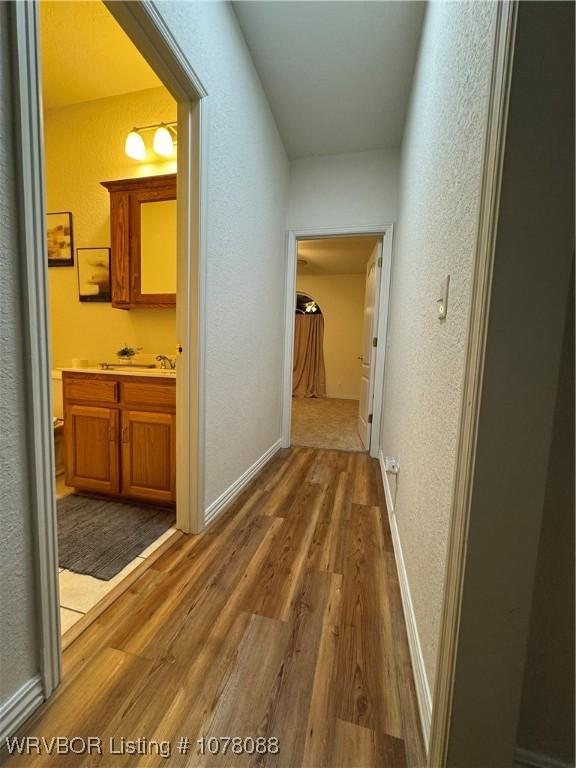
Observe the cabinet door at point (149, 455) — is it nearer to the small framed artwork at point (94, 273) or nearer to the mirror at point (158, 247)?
the mirror at point (158, 247)

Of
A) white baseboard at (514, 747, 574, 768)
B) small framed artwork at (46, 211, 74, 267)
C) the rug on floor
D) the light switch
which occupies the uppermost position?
small framed artwork at (46, 211, 74, 267)

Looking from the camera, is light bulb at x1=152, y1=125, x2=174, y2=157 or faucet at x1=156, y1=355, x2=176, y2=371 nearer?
light bulb at x1=152, y1=125, x2=174, y2=157

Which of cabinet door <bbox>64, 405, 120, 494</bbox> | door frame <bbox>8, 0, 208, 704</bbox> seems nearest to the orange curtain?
cabinet door <bbox>64, 405, 120, 494</bbox>

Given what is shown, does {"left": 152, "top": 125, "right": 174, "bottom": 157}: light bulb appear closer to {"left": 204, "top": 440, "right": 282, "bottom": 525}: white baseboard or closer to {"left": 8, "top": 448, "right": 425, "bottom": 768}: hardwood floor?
{"left": 204, "top": 440, "right": 282, "bottom": 525}: white baseboard

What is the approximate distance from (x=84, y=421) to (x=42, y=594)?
4.42 feet

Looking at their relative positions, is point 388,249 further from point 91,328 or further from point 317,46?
point 91,328

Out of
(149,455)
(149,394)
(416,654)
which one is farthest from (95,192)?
(416,654)

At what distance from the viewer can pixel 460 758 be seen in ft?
2.22

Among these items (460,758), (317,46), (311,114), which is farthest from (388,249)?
(460,758)

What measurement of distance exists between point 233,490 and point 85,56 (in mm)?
2855

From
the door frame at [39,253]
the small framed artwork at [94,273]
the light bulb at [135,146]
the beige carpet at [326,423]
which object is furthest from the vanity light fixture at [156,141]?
the beige carpet at [326,423]

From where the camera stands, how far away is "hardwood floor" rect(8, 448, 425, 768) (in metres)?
0.83

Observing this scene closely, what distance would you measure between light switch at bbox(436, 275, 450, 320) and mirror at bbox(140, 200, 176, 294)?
1782 millimetres

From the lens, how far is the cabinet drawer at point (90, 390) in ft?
6.41
